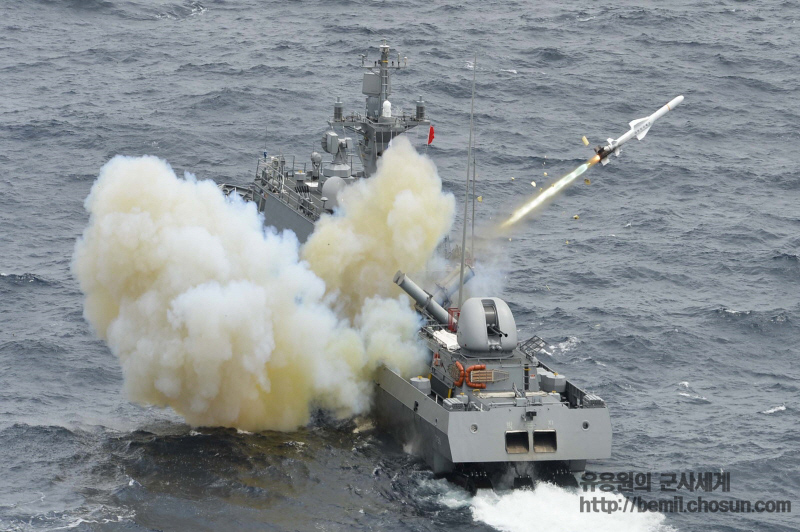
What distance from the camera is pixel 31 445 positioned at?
3375cm

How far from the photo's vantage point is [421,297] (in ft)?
121

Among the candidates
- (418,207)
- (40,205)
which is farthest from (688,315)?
(40,205)

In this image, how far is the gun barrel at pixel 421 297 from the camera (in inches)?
1438

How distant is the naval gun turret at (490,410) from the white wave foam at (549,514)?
68 cm

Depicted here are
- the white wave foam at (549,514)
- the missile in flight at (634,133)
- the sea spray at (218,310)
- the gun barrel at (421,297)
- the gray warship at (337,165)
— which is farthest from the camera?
the gray warship at (337,165)

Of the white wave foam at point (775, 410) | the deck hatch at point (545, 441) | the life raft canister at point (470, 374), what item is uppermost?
the life raft canister at point (470, 374)

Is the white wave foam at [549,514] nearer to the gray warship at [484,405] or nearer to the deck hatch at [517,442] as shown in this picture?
the gray warship at [484,405]

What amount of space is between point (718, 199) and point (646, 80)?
1278 centimetres

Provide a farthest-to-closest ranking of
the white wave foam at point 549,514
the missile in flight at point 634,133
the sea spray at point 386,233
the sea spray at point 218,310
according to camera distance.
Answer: the missile in flight at point 634,133, the sea spray at point 386,233, the sea spray at point 218,310, the white wave foam at point 549,514

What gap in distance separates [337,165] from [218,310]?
480 inches

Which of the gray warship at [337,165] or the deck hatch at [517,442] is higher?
the gray warship at [337,165]

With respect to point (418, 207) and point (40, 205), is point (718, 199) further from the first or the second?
point (40, 205)

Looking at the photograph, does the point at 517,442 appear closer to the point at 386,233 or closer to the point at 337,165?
the point at 386,233

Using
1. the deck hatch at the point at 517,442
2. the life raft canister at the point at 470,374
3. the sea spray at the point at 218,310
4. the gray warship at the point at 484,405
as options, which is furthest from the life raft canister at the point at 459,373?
the sea spray at the point at 218,310
